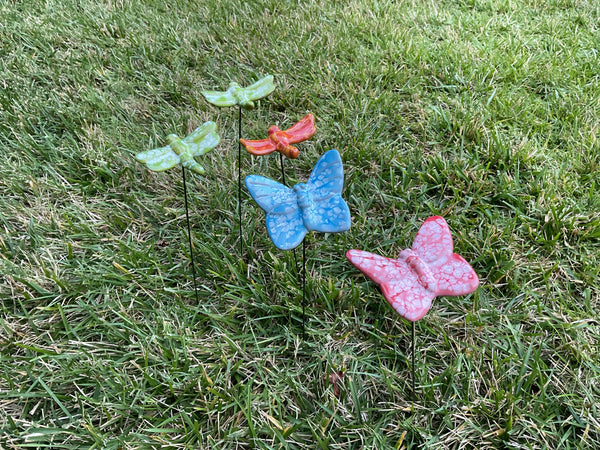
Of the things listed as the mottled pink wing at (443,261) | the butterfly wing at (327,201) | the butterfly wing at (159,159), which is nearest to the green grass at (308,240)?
the mottled pink wing at (443,261)

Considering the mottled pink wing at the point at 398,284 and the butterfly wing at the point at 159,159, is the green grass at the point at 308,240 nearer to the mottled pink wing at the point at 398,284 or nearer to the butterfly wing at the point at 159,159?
the mottled pink wing at the point at 398,284

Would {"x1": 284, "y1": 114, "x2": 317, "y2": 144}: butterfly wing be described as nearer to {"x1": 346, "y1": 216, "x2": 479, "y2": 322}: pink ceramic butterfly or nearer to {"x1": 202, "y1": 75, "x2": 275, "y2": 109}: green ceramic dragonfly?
{"x1": 202, "y1": 75, "x2": 275, "y2": 109}: green ceramic dragonfly

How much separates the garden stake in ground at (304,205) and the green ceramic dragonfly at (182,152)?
0.54 feet

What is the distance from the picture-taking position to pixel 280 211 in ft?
4.05

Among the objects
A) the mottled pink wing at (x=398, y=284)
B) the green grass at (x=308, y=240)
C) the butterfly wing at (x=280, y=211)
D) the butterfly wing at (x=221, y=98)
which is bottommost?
the green grass at (x=308, y=240)

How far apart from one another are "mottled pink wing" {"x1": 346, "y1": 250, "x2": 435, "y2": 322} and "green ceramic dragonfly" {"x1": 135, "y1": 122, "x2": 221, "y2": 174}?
0.50 metres

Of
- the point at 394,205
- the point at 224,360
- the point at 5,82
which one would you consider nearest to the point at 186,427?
the point at 224,360

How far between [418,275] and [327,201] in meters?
0.31

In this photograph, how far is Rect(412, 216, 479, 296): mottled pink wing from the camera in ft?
3.87

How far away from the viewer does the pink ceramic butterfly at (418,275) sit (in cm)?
112

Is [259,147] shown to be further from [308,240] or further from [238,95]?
[308,240]

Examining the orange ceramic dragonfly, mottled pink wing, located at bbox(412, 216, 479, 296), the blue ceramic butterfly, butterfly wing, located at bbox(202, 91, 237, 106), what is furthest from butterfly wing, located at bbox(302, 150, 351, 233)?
butterfly wing, located at bbox(202, 91, 237, 106)

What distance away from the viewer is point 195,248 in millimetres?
1774

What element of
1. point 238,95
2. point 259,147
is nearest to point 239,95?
point 238,95
